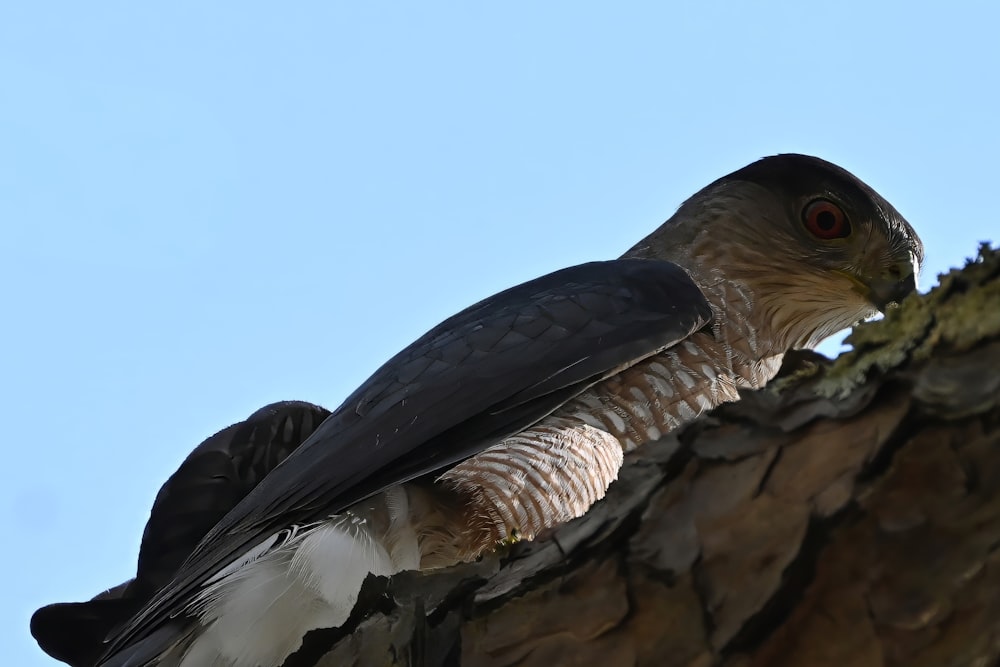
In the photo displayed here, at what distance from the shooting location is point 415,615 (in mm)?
2463

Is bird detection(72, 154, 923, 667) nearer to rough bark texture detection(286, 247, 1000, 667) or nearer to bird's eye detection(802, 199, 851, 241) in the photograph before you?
bird's eye detection(802, 199, 851, 241)

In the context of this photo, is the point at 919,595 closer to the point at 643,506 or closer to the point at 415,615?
the point at 643,506

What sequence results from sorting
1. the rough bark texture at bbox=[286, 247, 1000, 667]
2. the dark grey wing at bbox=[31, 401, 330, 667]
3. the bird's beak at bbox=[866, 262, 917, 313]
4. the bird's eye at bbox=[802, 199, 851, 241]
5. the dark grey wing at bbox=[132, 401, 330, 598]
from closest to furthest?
the rough bark texture at bbox=[286, 247, 1000, 667] < the dark grey wing at bbox=[31, 401, 330, 667] < the dark grey wing at bbox=[132, 401, 330, 598] < the bird's beak at bbox=[866, 262, 917, 313] < the bird's eye at bbox=[802, 199, 851, 241]

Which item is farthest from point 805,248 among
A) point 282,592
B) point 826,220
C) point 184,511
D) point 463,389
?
point 282,592

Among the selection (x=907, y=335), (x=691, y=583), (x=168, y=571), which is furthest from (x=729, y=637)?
(x=168, y=571)

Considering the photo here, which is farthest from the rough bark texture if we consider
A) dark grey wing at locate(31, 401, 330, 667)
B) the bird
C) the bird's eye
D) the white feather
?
the bird's eye

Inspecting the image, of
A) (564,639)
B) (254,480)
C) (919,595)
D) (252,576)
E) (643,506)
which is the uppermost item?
(254,480)

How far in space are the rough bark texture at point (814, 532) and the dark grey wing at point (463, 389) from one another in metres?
1.27

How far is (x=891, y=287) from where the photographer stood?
4949 millimetres

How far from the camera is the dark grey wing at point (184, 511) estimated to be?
381 cm

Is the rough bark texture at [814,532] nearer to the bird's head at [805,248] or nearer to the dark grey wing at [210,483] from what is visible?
the dark grey wing at [210,483]

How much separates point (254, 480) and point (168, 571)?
434mm

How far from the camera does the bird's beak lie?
16.1 ft

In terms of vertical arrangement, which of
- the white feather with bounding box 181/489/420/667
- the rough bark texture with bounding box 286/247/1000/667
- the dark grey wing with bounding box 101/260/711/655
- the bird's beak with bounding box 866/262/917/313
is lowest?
the rough bark texture with bounding box 286/247/1000/667
